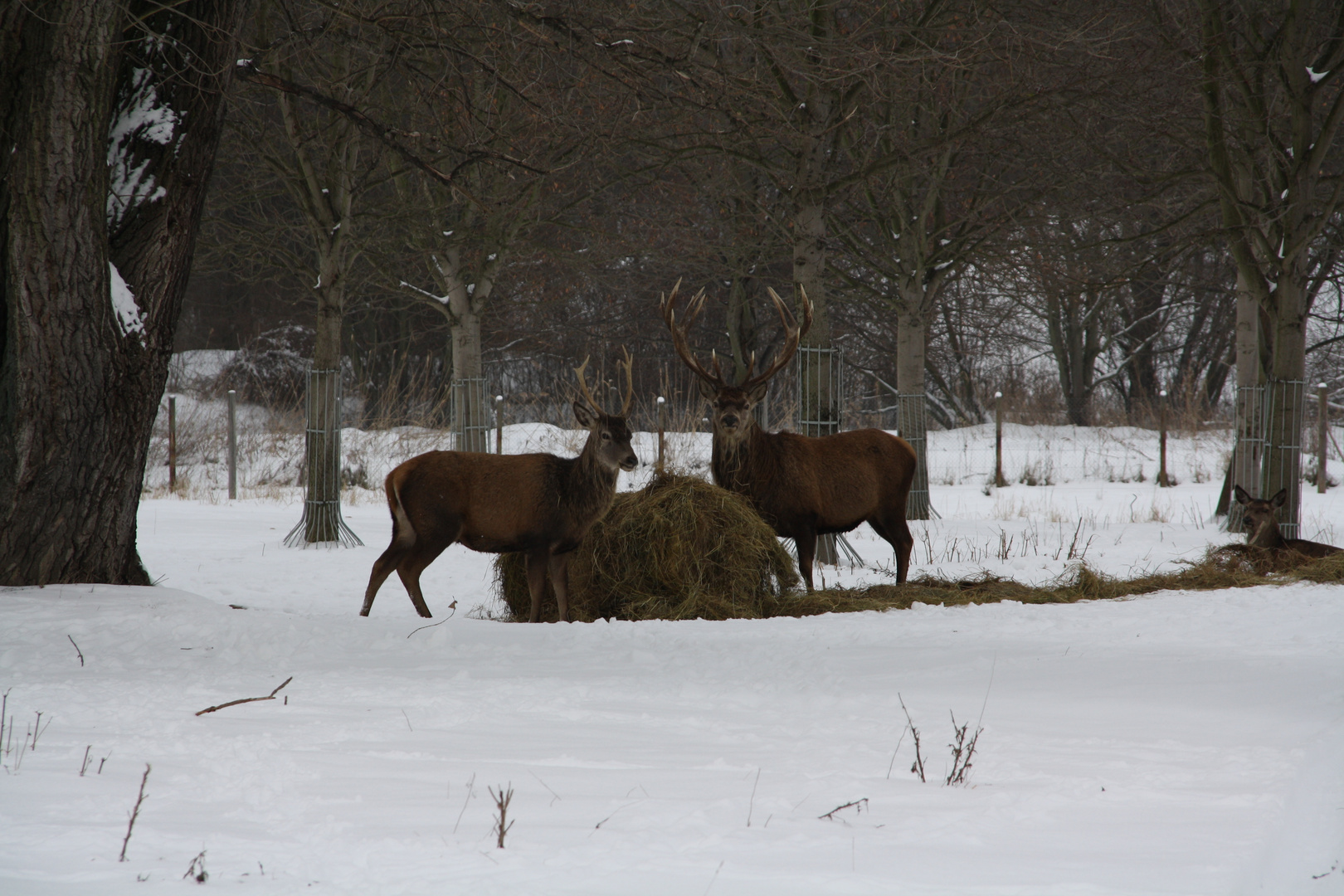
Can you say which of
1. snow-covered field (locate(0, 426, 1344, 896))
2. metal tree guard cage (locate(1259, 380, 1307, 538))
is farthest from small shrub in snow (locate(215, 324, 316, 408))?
snow-covered field (locate(0, 426, 1344, 896))

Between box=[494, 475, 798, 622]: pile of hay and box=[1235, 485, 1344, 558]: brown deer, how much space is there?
13.5ft

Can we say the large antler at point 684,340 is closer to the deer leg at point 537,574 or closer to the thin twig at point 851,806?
the deer leg at point 537,574

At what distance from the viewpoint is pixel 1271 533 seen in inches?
337

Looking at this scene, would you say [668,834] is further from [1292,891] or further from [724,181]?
[724,181]

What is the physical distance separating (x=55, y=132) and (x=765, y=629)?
14.0ft

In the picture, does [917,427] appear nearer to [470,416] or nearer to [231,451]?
[470,416]

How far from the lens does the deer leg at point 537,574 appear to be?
6.74 metres

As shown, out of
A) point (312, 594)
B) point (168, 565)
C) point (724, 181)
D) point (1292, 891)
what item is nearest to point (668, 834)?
point (1292, 891)

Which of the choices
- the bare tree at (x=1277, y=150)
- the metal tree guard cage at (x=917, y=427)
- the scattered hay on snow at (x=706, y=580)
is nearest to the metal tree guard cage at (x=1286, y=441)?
the bare tree at (x=1277, y=150)

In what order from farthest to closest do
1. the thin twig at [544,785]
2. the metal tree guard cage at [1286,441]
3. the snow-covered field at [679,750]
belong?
the metal tree guard cage at [1286,441], the thin twig at [544,785], the snow-covered field at [679,750]

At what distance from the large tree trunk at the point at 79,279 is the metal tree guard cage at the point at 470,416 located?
689cm

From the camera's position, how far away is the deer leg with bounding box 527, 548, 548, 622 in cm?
674

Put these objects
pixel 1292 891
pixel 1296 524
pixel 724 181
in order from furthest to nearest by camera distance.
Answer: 1. pixel 724 181
2. pixel 1296 524
3. pixel 1292 891

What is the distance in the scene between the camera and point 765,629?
5641mm
